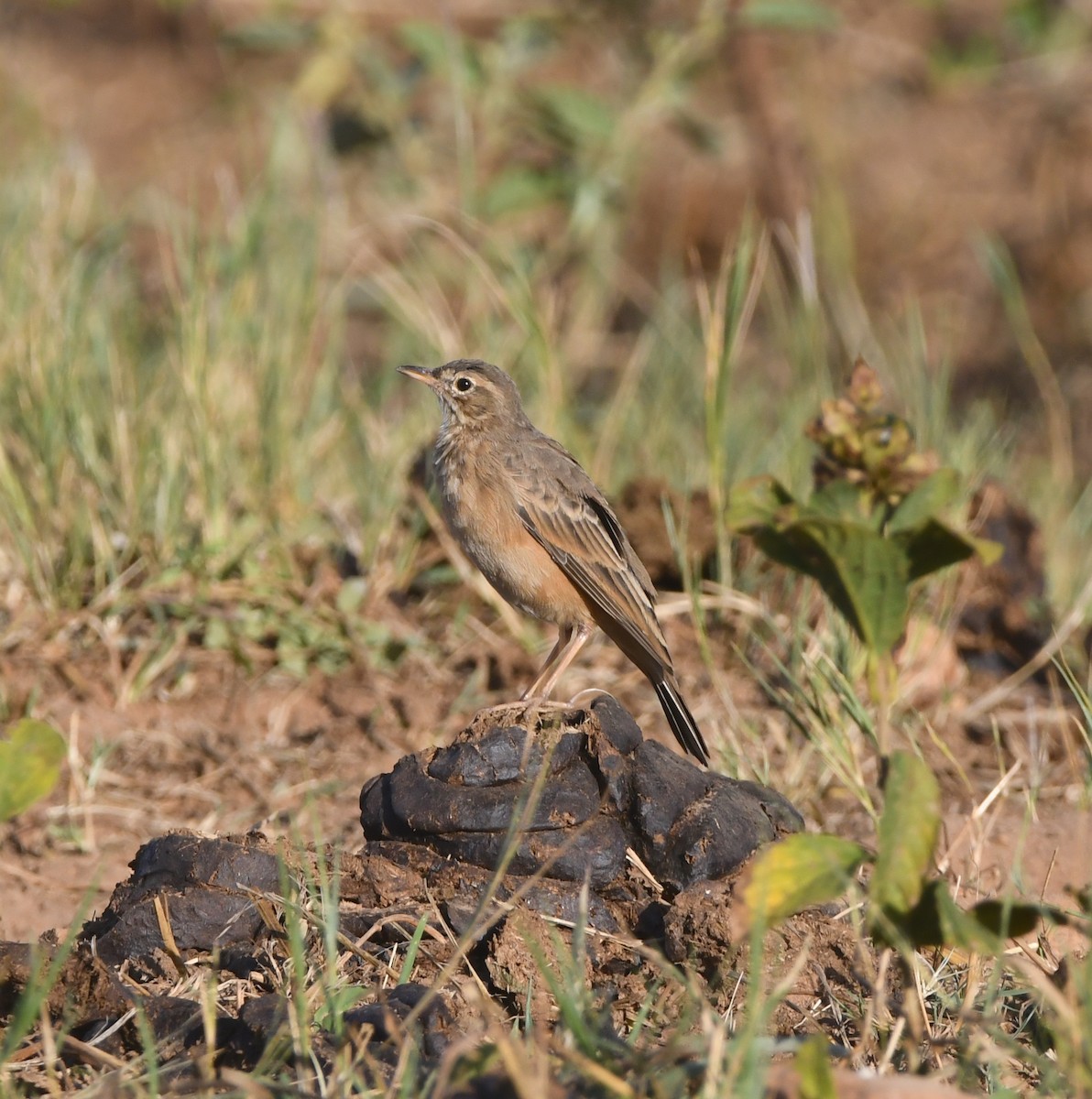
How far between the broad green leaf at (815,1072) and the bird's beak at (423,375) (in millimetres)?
3291

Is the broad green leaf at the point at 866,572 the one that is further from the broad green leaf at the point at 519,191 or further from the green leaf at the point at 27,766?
the broad green leaf at the point at 519,191

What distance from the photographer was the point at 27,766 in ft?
10.4

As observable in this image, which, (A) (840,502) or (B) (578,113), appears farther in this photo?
(B) (578,113)

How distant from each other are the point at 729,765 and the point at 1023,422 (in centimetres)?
572

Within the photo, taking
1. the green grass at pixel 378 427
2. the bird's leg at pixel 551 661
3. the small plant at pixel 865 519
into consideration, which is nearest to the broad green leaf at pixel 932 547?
the small plant at pixel 865 519

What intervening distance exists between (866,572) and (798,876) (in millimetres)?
835

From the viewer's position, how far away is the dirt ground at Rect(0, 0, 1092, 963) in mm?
5004

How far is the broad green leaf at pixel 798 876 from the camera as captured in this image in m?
2.92

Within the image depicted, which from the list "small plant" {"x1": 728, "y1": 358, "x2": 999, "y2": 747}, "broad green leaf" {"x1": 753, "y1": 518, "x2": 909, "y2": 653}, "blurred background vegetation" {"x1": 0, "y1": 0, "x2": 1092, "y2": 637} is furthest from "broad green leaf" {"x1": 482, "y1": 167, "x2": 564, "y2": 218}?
"broad green leaf" {"x1": 753, "y1": 518, "x2": 909, "y2": 653}

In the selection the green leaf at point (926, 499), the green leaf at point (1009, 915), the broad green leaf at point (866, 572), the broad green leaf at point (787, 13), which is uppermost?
the broad green leaf at point (787, 13)

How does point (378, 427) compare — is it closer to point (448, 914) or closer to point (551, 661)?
point (551, 661)

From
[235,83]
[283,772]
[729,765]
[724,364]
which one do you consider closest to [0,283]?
[283,772]

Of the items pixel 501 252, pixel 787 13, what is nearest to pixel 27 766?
pixel 501 252

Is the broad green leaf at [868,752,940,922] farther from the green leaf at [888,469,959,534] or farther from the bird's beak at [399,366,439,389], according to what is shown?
the bird's beak at [399,366,439,389]
